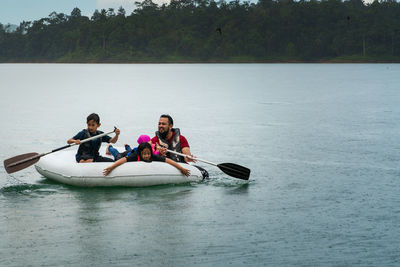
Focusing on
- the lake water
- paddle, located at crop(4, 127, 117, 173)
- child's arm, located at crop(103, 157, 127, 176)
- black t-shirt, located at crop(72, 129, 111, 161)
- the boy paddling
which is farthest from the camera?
paddle, located at crop(4, 127, 117, 173)

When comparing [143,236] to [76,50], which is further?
[76,50]

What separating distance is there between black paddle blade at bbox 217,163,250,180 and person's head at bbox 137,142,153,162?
4.23ft

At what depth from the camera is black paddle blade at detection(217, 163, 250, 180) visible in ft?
35.5

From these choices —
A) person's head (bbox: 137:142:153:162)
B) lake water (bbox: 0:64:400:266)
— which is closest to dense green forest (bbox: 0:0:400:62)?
lake water (bbox: 0:64:400:266)

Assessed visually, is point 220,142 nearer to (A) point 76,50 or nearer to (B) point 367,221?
(B) point 367,221

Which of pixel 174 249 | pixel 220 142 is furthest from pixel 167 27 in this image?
pixel 174 249

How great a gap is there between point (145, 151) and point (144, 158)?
13 cm

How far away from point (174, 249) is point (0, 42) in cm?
15641

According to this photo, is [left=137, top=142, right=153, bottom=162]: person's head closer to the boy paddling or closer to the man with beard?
the man with beard

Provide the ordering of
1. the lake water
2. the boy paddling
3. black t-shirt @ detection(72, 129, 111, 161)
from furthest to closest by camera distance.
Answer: black t-shirt @ detection(72, 129, 111, 161)
the boy paddling
the lake water

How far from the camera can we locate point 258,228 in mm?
8188

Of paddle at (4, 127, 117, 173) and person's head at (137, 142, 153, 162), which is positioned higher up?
person's head at (137, 142, 153, 162)

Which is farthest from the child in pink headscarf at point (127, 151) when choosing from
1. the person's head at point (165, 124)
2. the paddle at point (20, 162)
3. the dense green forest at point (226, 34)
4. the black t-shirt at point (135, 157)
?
the dense green forest at point (226, 34)

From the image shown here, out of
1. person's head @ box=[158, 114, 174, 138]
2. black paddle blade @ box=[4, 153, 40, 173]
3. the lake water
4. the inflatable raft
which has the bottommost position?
the lake water
